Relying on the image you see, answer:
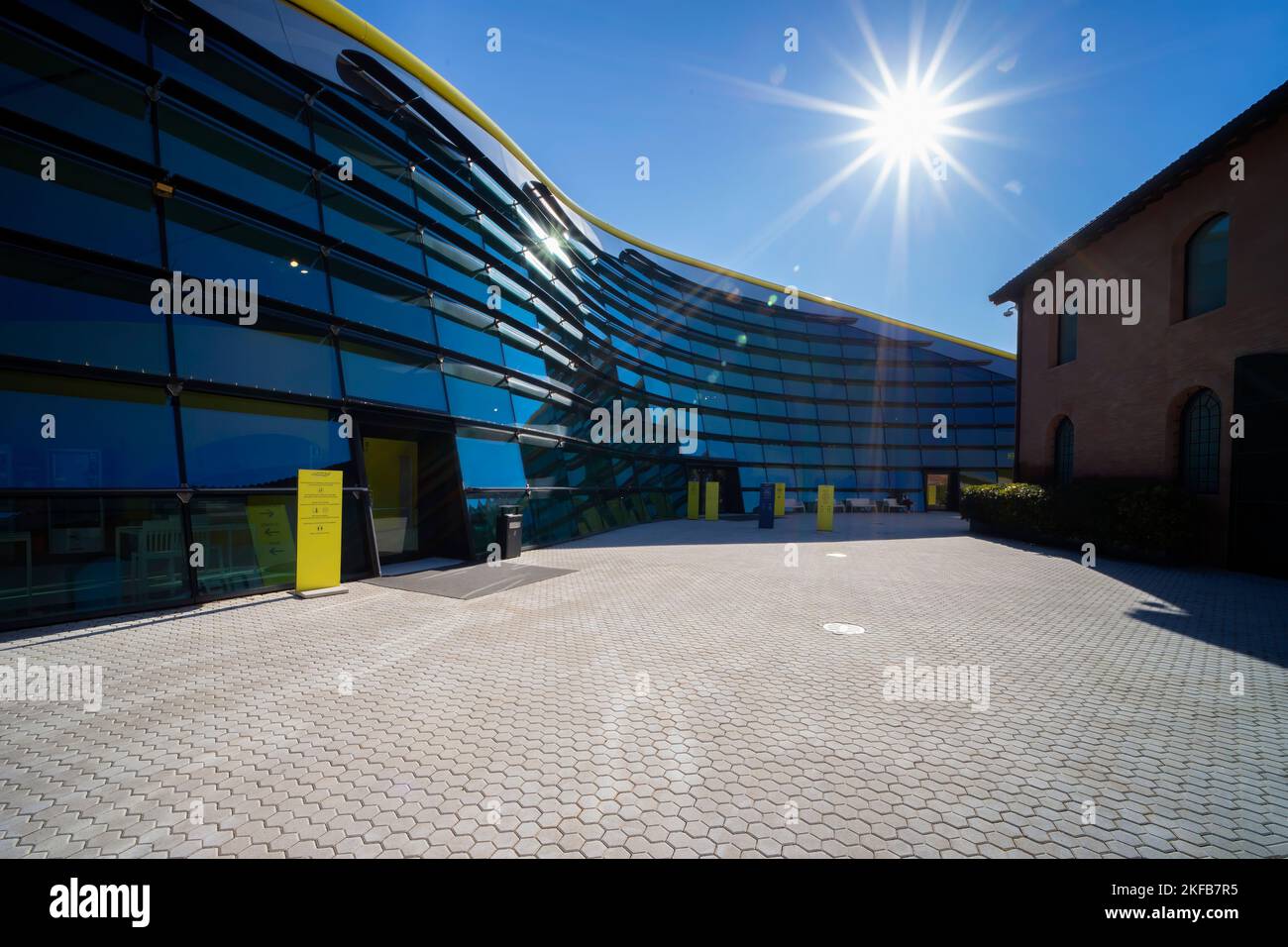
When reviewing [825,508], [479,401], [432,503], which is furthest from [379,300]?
[825,508]

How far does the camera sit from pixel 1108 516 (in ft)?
46.9

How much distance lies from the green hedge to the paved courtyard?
587 cm

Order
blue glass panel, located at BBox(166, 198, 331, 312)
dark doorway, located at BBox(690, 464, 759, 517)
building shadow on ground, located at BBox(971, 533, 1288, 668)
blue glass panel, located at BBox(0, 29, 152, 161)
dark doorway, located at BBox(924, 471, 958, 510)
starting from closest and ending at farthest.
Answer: building shadow on ground, located at BBox(971, 533, 1288, 668) → blue glass panel, located at BBox(0, 29, 152, 161) → blue glass panel, located at BBox(166, 198, 331, 312) → dark doorway, located at BBox(690, 464, 759, 517) → dark doorway, located at BBox(924, 471, 958, 510)

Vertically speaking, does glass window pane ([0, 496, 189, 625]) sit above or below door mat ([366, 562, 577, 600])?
above

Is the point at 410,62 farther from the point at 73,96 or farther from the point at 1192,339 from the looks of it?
the point at 1192,339

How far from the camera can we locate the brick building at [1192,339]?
11.6 m

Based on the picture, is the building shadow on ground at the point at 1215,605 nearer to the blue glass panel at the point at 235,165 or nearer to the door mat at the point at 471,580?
the door mat at the point at 471,580

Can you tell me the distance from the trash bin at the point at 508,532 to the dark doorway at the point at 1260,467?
1784cm

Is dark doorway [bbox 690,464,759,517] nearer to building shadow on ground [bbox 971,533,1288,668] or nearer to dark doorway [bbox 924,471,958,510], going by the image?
dark doorway [bbox 924,471,958,510]

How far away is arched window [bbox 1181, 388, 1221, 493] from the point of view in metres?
13.2

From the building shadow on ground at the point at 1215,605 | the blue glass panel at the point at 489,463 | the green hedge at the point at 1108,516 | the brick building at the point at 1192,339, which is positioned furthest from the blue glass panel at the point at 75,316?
the brick building at the point at 1192,339

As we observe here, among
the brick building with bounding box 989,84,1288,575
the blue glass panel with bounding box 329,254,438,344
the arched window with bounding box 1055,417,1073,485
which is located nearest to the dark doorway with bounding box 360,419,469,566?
the blue glass panel with bounding box 329,254,438,344

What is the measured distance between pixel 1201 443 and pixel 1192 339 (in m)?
2.88

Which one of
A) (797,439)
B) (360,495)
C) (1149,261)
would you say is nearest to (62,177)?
(360,495)
